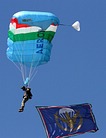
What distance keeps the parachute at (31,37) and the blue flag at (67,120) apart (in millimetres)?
3627

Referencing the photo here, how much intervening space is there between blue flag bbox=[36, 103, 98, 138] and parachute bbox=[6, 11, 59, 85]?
11.9ft

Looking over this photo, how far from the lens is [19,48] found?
6750 centimetres

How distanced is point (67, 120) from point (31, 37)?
6.42m

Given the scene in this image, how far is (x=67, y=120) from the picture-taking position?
219 ft

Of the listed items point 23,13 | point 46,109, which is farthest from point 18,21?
point 46,109

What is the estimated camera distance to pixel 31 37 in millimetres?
67688

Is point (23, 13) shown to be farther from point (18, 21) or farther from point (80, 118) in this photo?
point (80, 118)

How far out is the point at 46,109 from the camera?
65312 millimetres

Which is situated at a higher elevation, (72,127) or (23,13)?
(23,13)

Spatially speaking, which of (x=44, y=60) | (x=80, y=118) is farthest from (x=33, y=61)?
(x=80, y=118)

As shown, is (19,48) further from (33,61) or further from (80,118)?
(80,118)

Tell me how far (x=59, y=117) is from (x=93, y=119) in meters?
2.69

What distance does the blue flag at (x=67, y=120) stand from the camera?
64.9m

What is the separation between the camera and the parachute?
2650 inches
